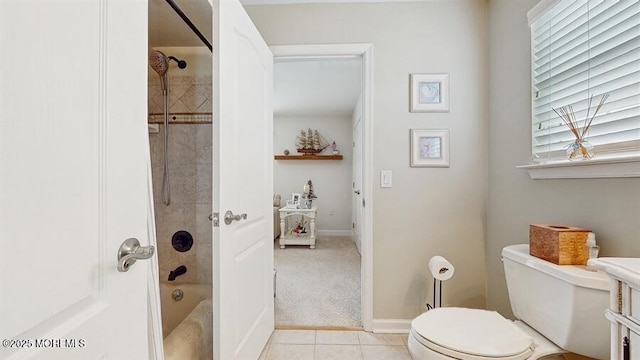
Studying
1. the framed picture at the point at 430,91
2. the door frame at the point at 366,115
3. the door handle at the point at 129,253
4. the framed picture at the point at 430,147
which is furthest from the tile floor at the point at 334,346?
the framed picture at the point at 430,91

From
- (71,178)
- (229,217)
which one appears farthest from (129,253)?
(229,217)

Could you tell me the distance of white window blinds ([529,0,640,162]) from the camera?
40.7 inches

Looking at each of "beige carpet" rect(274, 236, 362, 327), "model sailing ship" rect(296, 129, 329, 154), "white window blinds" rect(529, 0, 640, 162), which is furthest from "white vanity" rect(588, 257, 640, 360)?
"model sailing ship" rect(296, 129, 329, 154)

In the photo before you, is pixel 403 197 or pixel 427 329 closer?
pixel 427 329

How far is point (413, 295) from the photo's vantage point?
2016 mm

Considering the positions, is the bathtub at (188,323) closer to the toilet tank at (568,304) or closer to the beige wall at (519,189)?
the toilet tank at (568,304)

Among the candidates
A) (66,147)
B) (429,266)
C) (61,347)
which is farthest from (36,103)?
(429,266)

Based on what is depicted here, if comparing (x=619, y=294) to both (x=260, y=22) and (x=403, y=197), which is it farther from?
(x=260, y=22)

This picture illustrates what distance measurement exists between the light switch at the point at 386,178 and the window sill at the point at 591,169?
79cm

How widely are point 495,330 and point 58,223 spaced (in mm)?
1502

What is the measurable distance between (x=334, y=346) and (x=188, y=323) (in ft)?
3.12

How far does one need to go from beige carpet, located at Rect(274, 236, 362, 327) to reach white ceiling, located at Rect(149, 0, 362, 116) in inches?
77.1

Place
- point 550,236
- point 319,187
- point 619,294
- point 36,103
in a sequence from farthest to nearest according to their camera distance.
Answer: point 319,187, point 550,236, point 619,294, point 36,103

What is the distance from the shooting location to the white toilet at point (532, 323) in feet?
3.25
